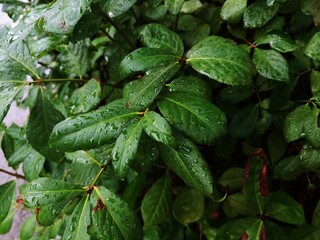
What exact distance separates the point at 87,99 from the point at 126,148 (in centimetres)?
24

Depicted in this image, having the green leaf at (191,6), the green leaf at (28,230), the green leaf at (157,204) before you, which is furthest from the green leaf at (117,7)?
the green leaf at (28,230)

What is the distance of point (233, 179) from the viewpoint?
935 millimetres

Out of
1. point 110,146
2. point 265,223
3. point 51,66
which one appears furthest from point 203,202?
point 51,66

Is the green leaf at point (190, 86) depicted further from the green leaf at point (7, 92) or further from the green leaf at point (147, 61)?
the green leaf at point (7, 92)

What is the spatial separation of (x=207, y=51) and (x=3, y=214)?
0.62 meters

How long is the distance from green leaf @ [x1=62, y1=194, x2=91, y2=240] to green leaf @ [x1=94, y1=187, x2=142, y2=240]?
0.11ft

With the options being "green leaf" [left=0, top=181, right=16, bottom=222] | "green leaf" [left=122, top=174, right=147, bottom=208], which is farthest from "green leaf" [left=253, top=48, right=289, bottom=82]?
"green leaf" [left=0, top=181, right=16, bottom=222]

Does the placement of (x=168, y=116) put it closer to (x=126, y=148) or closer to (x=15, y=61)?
(x=126, y=148)

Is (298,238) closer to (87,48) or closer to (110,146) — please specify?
(110,146)

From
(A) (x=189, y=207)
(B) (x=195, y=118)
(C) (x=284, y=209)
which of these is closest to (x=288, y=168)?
(C) (x=284, y=209)

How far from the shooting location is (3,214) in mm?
845

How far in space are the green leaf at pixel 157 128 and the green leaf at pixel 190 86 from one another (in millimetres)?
110

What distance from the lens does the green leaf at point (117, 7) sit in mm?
678

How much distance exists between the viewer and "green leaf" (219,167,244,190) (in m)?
0.93
